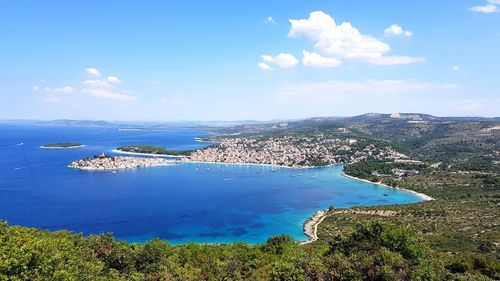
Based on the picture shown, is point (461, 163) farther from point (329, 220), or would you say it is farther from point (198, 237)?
point (198, 237)

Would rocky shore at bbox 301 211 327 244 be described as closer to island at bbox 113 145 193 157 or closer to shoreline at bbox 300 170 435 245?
shoreline at bbox 300 170 435 245

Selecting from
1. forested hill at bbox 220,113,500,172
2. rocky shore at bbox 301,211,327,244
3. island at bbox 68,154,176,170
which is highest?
forested hill at bbox 220,113,500,172

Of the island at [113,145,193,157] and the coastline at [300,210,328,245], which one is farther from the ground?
the island at [113,145,193,157]

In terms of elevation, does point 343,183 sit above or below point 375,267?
below

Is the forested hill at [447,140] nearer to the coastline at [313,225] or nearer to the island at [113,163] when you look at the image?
the coastline at [313,225]

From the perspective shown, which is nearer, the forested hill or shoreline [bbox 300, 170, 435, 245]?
shoreline [bbox 300, 170, 435, 245]

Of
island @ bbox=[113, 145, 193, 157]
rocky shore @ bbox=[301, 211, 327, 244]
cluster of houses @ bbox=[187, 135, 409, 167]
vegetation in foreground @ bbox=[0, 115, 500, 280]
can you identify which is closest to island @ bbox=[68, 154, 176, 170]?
cluster of houses @ bbox=[187, 135, 409, 167]

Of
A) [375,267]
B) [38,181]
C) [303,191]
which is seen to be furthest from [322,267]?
[38,181]
